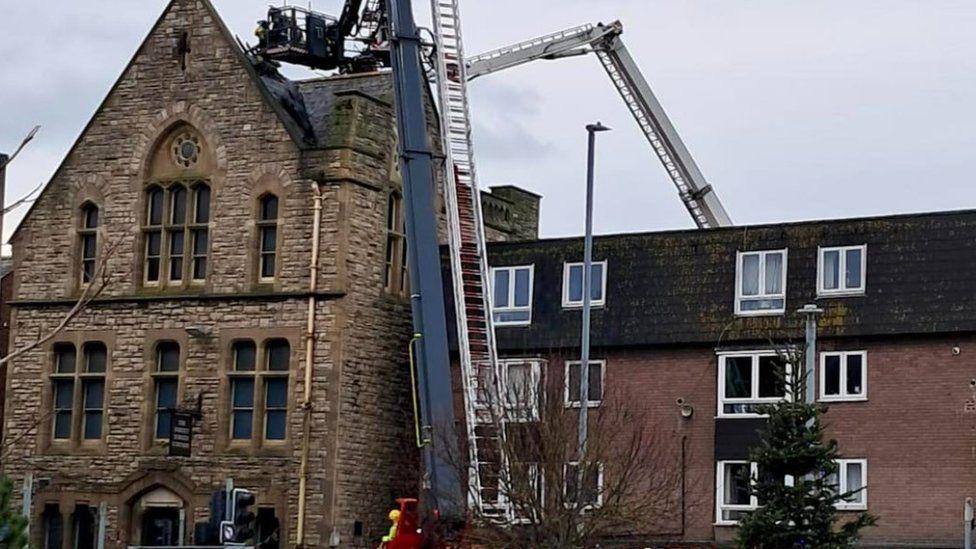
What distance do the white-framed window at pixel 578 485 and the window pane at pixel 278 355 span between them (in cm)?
1264

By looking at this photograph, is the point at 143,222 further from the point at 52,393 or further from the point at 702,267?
the point at 702,267

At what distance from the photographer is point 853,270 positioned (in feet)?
151

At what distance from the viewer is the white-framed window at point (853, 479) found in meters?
43.9

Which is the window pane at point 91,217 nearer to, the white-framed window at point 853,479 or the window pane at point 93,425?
the window pane at point 93,425

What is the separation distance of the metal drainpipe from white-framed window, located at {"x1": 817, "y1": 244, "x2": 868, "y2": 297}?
12800mm

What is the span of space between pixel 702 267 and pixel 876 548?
835cm

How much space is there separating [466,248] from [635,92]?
37.9ft

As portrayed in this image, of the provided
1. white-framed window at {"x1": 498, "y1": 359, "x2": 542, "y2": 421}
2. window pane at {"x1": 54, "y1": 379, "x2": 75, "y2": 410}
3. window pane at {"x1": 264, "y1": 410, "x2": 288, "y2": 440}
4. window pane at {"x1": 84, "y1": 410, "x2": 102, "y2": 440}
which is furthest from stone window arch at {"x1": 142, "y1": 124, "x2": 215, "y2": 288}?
white-framed window at {"x1": 498, "y1": 359, "x2": 542, "y2": 421}

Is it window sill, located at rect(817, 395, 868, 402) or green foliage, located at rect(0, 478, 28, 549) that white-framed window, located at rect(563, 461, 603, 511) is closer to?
window sill, located at rect(817, 395, 868, 402)

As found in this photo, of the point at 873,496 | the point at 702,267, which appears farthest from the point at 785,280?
the point at 873,496

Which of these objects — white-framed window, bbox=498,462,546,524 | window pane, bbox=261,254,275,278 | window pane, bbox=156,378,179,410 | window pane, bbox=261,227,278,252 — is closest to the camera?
white-framed window, bbox=498,462,546,524

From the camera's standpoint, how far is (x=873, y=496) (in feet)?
144

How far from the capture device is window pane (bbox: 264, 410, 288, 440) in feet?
165

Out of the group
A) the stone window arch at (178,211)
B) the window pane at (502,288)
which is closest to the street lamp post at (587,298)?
the window pane at (502,288)
